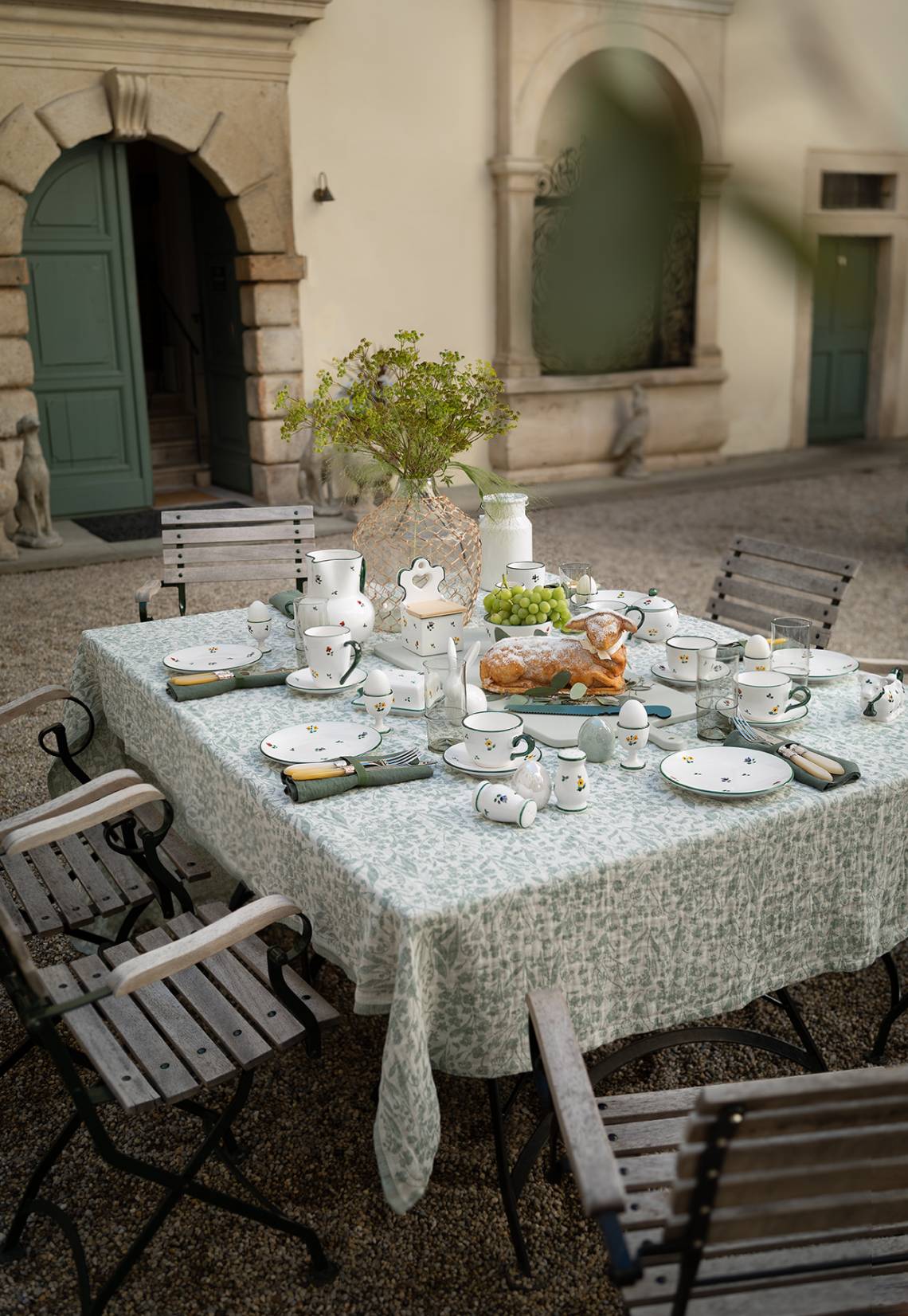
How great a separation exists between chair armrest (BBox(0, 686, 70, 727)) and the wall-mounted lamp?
6.15m

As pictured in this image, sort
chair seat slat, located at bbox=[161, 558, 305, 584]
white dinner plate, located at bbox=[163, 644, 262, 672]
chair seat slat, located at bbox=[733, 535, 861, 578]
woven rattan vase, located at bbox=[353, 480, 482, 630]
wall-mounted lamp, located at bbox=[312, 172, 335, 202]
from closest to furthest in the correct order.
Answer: white dinner plate, located at bbox=[163, 644, 262, 672], woven rattan vase, located at bbox=[353, 480, 482, 630], chair seat slat, located at bbox=[733, 535, 861, 578], chair seat slat, located at bbox=[161, 558, 305, 584], wall-mounted lamp, located at bbox=[312, 172, 335, 202]

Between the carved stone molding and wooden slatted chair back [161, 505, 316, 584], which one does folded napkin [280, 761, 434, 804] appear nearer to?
wooden slatted chair back [161, 505, 316, 584]

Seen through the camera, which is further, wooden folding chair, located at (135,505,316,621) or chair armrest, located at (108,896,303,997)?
wooden folding chair, located at (135,505,316,621)

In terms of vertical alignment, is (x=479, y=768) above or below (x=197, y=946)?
above

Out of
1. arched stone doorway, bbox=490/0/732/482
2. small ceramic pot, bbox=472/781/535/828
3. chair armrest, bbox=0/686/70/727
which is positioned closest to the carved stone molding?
chair armrest, bbox=0/686/70/727

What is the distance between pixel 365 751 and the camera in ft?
8.59

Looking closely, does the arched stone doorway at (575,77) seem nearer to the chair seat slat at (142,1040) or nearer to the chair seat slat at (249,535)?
the chair seat slat at (142,1040)

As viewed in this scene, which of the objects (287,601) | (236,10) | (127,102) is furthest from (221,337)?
(287,601)

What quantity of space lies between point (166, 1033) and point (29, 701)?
1.34m

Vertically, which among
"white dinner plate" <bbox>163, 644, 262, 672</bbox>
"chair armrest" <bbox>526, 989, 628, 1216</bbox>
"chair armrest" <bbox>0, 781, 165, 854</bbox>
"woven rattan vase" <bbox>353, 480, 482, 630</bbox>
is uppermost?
"woven rattan vase" <bbox>353, 480, 482, 630</bbox>

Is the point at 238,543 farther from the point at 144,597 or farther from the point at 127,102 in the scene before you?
the point at 127,102

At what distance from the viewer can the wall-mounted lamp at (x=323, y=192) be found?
8.65 metres

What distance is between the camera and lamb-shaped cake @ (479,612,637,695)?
114 inches

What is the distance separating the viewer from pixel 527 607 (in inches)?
129
